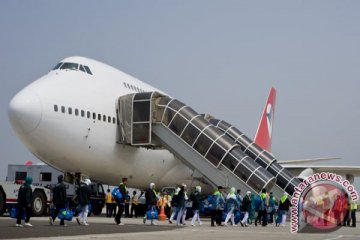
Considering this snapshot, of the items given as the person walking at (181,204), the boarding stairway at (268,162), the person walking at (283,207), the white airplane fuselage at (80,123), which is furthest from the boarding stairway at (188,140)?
the person walking at (181,204)

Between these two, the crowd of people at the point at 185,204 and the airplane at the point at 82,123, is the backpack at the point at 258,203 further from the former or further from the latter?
the airplane at the point at 82,123

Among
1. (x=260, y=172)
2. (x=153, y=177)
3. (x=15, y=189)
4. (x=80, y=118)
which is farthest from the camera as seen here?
(x=153, y=177)

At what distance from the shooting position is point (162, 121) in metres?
28.3

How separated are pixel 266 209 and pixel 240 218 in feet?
3.96

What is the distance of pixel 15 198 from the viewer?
23.8 meters

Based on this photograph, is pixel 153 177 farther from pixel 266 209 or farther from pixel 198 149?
pixel 266 209

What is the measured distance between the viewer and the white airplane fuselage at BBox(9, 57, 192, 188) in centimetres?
2384

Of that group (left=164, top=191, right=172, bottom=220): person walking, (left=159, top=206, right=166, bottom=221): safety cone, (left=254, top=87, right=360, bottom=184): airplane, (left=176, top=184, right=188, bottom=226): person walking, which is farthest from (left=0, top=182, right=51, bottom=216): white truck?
(left=254, top=87, right=360, bottom=184): airplane

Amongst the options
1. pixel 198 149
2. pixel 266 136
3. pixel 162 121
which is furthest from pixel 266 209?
pixel 266 136

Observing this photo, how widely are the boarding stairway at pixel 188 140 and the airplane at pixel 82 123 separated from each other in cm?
27

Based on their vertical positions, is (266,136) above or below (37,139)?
above

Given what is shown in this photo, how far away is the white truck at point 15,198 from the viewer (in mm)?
23688

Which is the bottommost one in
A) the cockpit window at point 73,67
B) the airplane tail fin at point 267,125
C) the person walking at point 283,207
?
the person walking at point 283,207

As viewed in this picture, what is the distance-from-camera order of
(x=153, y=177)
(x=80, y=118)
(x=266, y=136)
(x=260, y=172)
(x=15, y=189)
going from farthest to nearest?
(x=266, y=136) < (x=153, y=177) < (x=260, y=172) < (x=80, y=118) < (x=15, y=189)
